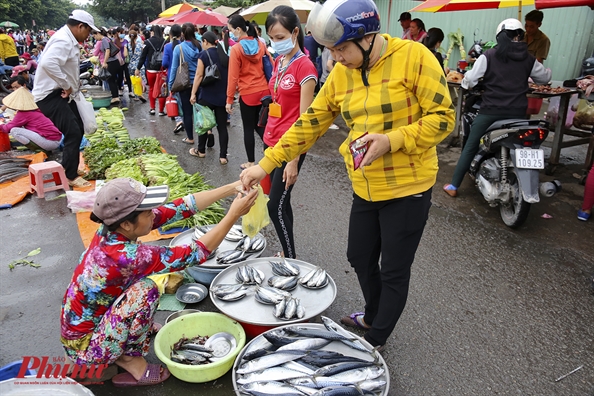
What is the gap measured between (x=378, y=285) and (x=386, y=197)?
33.1 inches

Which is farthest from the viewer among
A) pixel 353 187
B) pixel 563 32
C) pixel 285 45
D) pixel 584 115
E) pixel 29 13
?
pixel 29 13

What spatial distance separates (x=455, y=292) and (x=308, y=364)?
5.59 feet

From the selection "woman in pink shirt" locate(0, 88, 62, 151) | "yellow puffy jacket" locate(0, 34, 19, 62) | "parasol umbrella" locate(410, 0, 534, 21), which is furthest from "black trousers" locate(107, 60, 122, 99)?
"parasol umbrella" locate(410, 0, 534, 21)

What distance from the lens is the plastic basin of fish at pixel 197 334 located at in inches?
100

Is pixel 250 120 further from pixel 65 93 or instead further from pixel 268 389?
pixel 268 389

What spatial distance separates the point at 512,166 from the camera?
461cm

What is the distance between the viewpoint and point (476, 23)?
12.3 metres

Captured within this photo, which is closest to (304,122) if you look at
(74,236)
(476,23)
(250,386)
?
(250,386)

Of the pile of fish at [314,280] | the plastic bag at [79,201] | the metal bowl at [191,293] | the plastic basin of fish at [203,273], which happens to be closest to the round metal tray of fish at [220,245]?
the plastic basin of fish at [203,273]

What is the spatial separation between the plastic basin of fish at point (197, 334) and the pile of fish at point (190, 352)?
0.04 metres

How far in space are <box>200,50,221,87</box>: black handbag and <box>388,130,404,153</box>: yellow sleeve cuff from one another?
502cm

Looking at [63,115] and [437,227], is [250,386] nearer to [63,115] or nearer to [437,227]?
[437,227]

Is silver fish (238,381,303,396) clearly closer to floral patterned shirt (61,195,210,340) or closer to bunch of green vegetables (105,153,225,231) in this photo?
floral patterned shirt (61,195,210,340)

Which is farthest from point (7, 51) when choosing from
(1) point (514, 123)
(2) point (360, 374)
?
(2) point (360, 374)
